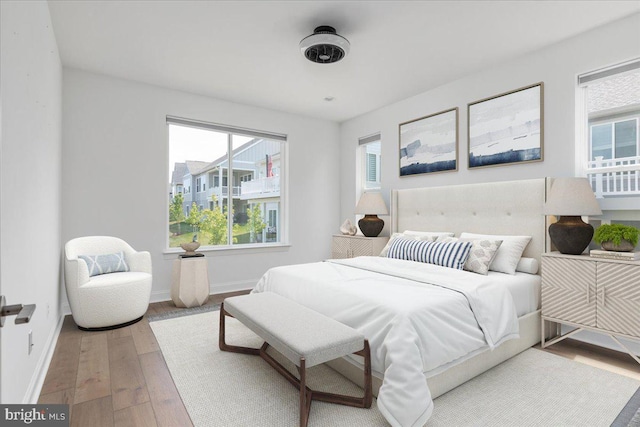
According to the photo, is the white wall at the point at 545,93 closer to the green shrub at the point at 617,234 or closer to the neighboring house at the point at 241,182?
the green shrub at the point at 617,234

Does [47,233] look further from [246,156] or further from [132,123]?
[246,156]

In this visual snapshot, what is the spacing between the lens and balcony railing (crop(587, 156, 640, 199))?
2707 mm

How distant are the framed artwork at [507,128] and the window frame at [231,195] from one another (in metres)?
2.64

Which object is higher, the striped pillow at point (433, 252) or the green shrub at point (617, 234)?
the green shrub at point (617, 234)

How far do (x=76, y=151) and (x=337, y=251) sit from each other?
3356mm

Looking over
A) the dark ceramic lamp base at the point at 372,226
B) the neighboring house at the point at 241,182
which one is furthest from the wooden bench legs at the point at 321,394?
the neighboring house at the point at 241,182

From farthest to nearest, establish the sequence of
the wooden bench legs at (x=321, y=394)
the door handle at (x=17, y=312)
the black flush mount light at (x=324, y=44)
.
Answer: the black flush mount light at (x=324, y=44), the wooden bench legs at (x=321, y=394), the door handle at (x=17, y=312)

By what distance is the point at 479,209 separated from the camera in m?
3.53

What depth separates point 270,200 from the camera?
17.0ft

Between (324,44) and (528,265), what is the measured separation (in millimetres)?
2570

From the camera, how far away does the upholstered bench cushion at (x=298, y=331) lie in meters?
1.74

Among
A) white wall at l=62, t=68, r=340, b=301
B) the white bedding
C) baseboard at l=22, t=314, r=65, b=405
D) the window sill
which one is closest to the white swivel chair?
baseboard at l=22, t=314, r=65, b=405

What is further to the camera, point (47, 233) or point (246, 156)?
point (246, 156)

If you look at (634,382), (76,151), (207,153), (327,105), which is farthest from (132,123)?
(634,382)
